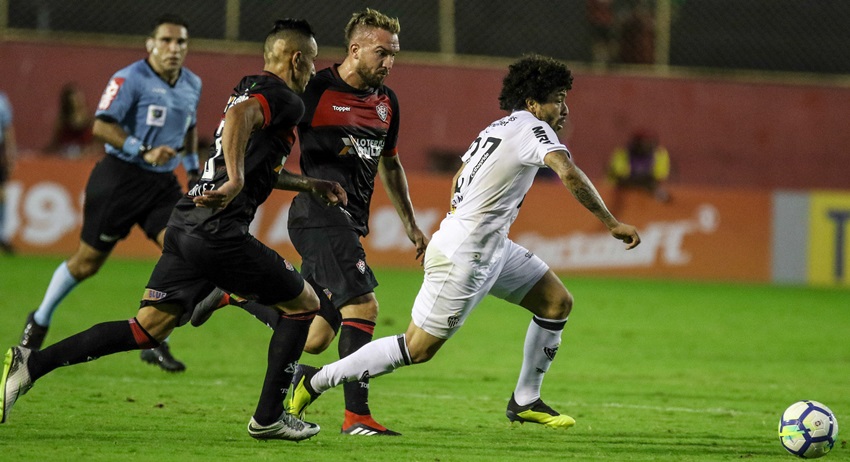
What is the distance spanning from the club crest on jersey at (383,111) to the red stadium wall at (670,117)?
13.9 m

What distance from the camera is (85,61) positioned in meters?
20.6

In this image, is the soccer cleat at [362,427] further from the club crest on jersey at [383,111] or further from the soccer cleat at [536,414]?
the club crest on jersey at [383,111]

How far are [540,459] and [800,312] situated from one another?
988cm

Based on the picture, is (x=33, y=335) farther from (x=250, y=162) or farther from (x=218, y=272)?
(x=250, y=162)

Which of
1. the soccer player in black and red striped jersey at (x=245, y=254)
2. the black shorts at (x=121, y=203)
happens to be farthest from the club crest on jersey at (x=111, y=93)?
the soccer player in black and red striped jersey at (x=245, y=254)

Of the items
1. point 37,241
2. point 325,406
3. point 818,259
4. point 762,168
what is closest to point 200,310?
point 325,406

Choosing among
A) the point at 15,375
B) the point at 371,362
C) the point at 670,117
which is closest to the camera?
the point at 15,375

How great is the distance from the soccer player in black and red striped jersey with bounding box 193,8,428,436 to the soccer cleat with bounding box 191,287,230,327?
0.65 m

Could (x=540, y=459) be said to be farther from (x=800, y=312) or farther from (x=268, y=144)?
(x=800, y=312)

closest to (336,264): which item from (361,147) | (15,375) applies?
(361,147)

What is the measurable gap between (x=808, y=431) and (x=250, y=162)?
3.12 m

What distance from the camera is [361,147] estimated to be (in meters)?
7.09

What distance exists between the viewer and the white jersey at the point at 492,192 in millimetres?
6414

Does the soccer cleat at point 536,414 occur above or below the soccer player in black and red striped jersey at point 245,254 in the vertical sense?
below
